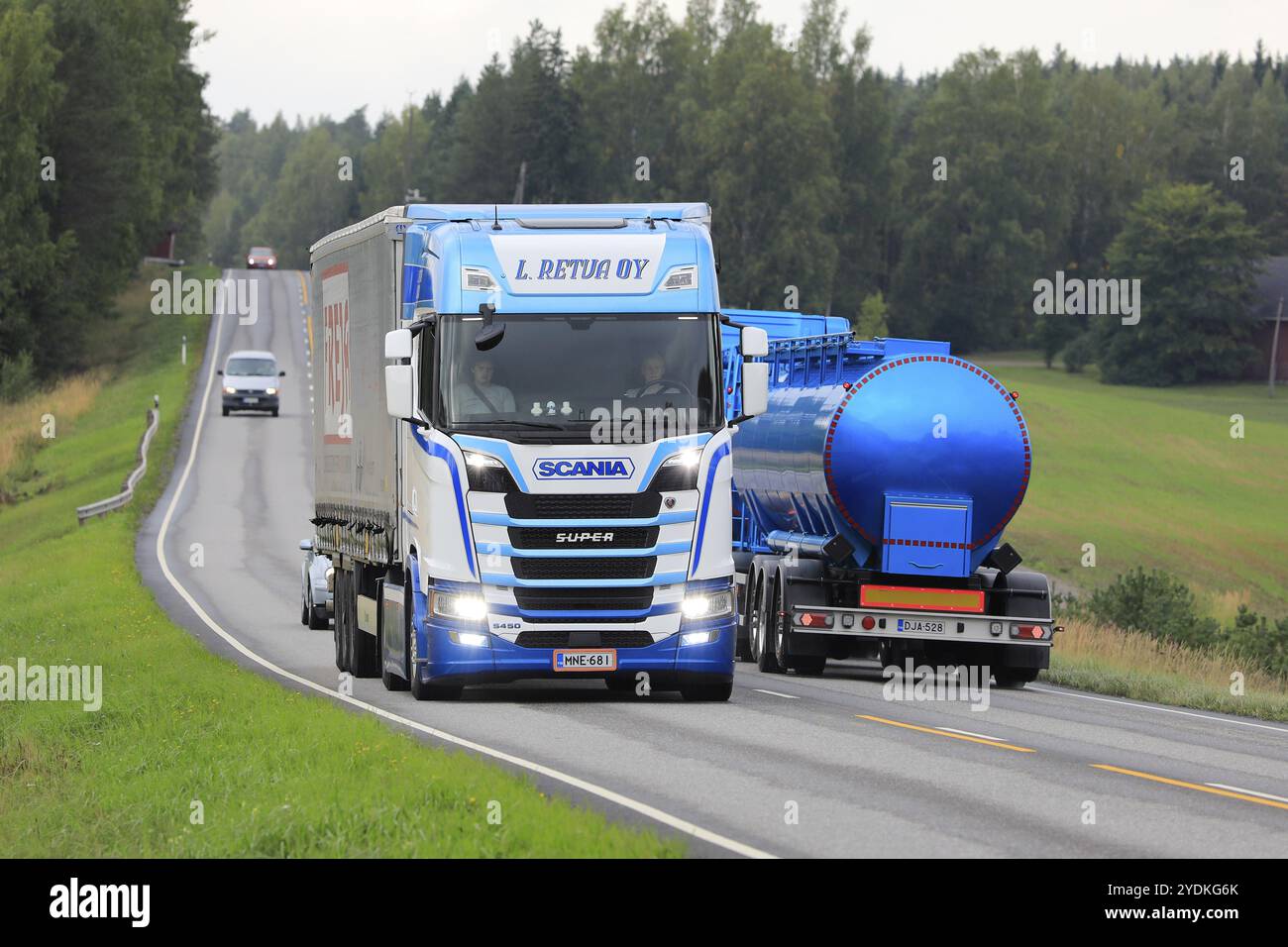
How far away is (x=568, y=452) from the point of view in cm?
1647

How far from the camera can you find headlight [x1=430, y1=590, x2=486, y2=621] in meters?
16.7

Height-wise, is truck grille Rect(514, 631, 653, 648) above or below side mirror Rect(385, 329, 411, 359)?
below

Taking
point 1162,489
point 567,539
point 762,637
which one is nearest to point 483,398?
point 567,539

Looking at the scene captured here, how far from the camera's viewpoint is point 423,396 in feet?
55.9

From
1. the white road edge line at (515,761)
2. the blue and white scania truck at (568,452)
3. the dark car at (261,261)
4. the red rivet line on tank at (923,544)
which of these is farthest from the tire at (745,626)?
the dark car at (261,261)

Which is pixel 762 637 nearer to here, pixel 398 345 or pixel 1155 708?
pixel 1155 708

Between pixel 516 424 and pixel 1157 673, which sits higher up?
pixel 516 424

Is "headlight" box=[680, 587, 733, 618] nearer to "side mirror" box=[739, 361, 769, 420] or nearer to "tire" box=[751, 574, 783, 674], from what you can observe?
"side mirror" box=[739, 361, 769, 420]

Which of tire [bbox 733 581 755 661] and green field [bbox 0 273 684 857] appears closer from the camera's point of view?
green field [bbox 0 273 684 857]

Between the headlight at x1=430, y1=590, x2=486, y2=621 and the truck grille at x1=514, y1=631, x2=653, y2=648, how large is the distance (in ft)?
1.37

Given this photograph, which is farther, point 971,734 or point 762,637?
point 762,637

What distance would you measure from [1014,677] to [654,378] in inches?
316

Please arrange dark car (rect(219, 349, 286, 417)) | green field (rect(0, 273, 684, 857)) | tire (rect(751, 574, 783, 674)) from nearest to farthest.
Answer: green field (rect(0, 273, 684, 857)), tire (rect(751, 574, 783, 674)), dark car (rect(219, 349, 286, 417))

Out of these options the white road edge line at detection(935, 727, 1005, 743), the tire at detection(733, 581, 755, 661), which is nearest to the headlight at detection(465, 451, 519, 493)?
the white road edge line at detection(935, 727, 1005, 743)
